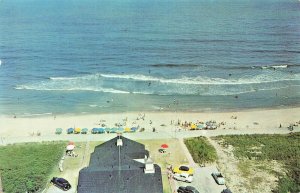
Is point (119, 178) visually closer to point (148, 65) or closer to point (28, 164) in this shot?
point (28, 164)

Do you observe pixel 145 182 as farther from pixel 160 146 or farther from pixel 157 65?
pixel 157 65

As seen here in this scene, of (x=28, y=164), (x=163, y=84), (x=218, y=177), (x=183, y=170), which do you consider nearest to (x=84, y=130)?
(x=28, y=164)

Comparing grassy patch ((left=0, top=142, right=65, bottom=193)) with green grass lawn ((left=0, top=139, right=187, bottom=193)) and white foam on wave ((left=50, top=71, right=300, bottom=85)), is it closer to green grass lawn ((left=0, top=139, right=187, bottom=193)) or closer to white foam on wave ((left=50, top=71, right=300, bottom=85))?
green grass lawn ((left=0, top=139, right=187, bottom=193))

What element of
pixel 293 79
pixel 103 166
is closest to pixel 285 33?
pixel 293 79

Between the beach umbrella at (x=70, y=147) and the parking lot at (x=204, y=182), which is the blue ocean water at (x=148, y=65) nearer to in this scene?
the beach umbrella at (x=70, y=147)

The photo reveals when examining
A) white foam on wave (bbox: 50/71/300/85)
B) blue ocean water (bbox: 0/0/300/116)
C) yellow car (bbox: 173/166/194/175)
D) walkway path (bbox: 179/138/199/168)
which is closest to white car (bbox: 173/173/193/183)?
yellow car (bbox: 173/166/194/175)

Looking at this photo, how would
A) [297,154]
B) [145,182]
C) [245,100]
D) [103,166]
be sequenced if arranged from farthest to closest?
1. [245,100]
2. [297,154]
3. [103,166]
4. [145,182]

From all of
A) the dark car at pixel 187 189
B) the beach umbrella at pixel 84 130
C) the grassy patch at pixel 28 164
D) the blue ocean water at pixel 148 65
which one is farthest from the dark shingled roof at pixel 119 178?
the blue ocean water at pixel 148 65
